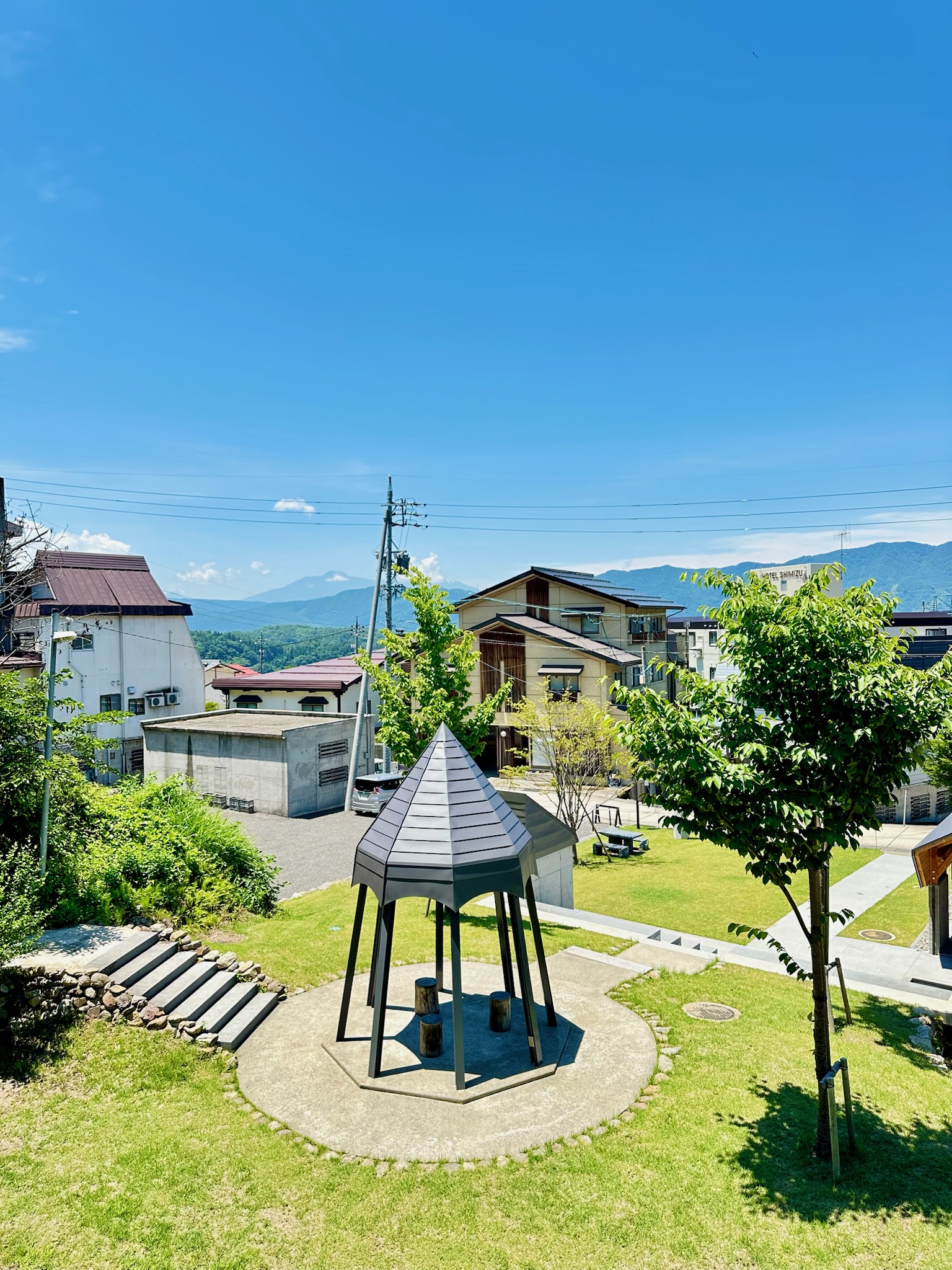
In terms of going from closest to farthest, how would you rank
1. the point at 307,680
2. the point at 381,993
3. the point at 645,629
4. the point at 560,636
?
the point at 381,993 → the point at 307,680 → the point at 560,636 → the point at 645,629

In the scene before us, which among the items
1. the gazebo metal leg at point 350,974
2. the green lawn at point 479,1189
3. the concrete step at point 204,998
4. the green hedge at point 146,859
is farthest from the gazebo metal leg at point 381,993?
the green hedge at point 146,859

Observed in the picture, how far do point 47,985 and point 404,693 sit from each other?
10.9 meters

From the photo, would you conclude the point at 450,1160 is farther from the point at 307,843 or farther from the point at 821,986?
the point at 307,843

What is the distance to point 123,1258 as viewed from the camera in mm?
7227

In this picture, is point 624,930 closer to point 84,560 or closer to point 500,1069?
point 500,1069

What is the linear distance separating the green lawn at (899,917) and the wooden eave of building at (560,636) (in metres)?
21.8

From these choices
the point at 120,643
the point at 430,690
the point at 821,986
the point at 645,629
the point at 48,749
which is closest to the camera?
the point at 821,986

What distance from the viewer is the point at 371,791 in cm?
3434

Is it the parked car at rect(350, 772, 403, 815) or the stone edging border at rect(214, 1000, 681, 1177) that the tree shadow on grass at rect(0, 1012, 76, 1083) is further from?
the parked car at rect(350, 772, 403, 815)

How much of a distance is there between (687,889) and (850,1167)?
53.9 ft

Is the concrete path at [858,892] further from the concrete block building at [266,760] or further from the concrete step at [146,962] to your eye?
the concrete block building at [266,760]

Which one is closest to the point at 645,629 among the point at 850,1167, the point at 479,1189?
the point at 850,1167

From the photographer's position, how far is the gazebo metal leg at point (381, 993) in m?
10.4

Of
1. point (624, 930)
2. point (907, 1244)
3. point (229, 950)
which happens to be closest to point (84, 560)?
point (229, 950)
